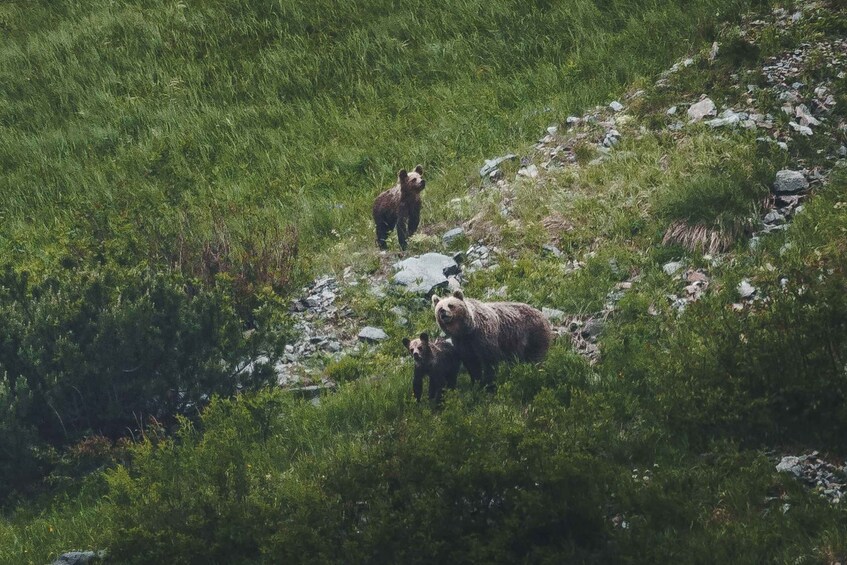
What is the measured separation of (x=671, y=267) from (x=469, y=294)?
204cm

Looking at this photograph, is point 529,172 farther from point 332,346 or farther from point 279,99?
point 279,99

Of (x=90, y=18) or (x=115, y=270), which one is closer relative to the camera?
Result: (x=115, y=270)

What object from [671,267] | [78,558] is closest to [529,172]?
[671,267]

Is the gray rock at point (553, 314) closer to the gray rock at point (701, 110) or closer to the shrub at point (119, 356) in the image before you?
the shrub at point (119, 356)

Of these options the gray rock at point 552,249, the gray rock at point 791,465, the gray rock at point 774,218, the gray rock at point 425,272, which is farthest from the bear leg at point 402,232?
the gray rock at point 791,465

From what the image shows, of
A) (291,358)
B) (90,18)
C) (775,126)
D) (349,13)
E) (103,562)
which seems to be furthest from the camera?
(90,18)

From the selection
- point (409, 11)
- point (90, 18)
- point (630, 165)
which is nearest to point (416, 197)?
point (630, 165)

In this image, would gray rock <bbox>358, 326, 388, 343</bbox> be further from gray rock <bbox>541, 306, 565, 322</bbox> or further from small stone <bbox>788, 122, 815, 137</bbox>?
small stone <bbox>788, 122, 815, 137</bbox>

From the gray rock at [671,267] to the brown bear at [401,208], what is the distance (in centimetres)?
339

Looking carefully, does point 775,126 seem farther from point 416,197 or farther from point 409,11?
point 409,11

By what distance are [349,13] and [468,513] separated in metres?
14.7

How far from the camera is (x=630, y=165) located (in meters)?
12.8

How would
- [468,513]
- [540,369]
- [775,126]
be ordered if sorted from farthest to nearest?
[775,126]
[540,369]
[468,513]

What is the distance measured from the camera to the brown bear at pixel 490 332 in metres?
9.35
